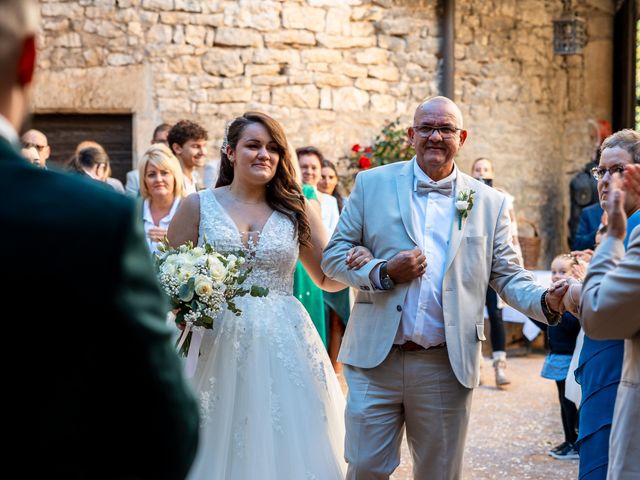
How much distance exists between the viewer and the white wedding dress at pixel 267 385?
4.10m

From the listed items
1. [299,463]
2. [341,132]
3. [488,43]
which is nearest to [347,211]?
[299,463]

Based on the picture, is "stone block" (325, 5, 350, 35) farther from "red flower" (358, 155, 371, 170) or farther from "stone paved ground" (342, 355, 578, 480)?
"stone paved ground" (342, 355, 578, 480)

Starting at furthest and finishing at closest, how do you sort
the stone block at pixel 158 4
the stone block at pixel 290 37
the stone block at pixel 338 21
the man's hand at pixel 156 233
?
the stone block at pixel 338 21
the stone block at pixel 290 37
the stone block at pixel 158 4
the man's hand at pixel 156 233

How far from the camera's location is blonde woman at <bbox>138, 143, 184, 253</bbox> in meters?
6.46

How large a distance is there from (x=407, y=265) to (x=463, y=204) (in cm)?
41

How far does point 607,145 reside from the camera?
370 cm

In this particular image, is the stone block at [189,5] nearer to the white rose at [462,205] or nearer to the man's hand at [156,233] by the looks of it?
the man's hand at [156,233]

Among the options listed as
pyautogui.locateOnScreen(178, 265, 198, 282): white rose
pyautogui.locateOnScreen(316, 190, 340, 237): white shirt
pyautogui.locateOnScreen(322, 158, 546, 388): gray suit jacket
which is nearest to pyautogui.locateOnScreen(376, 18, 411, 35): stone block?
pyautogui.locateOnScreen(316, 190, 340, 237): white shirt

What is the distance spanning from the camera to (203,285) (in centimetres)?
397

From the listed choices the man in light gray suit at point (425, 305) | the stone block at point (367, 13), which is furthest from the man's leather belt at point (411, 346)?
the stone block at point (367, 13)

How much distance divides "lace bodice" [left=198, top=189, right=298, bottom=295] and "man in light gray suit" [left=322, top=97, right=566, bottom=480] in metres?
0.44

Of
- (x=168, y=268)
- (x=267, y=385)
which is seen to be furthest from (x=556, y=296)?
(x=168, y=268)

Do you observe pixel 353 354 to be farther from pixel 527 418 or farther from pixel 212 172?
pixel 212 172

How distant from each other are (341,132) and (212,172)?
98.2 inches
